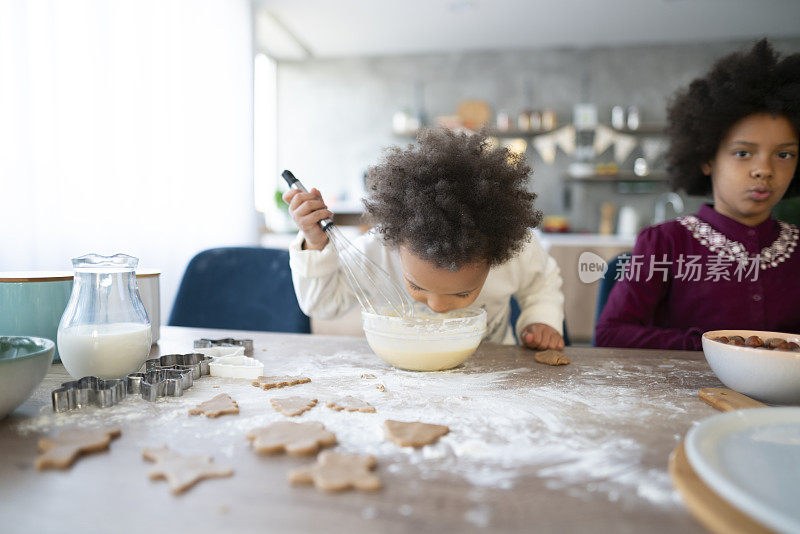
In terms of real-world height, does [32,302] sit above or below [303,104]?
below

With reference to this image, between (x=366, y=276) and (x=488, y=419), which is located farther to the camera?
(x=366, y=276)

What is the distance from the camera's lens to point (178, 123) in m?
2.57

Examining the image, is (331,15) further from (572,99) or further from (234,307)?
(234,307)

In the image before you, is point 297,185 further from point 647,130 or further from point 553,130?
point 647,130

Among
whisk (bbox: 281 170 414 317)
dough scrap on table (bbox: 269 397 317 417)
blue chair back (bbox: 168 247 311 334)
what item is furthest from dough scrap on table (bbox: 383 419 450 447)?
blue chair back (bbox: 168 247 311 334)

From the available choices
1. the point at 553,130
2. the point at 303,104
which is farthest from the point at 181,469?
the point at 303,104

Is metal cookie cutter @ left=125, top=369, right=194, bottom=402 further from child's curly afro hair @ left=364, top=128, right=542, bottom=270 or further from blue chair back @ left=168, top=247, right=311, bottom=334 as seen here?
blue chair back @ left=168, top=247, right=311, bottom=334

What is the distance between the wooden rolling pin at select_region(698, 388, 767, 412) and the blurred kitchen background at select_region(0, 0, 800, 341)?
107cm

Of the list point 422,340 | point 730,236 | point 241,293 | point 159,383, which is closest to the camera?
point 159,383

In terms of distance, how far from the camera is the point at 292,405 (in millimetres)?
636

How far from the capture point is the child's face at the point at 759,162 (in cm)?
127

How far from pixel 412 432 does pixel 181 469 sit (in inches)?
9.0

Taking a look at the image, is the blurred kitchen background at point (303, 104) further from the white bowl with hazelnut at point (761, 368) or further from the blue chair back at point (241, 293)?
the white bowl with hazelnut at point (761, 368)

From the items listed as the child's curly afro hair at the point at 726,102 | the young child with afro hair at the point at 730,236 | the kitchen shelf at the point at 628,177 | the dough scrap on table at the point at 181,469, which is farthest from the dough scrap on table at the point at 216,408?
the kitchen shelf at the point at 628,177
